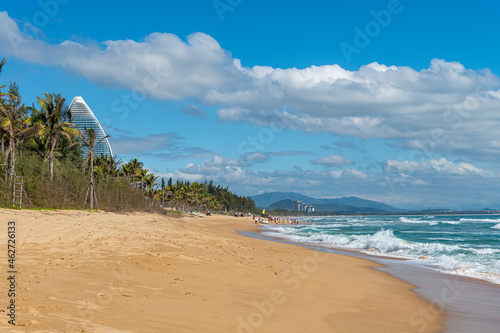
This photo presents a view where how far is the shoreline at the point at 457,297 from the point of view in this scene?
6.91 metres

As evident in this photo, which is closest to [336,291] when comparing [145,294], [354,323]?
[354,323]

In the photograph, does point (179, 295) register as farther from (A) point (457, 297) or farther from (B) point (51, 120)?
(B) point (51, 120)

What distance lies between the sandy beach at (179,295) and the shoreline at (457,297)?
33cm

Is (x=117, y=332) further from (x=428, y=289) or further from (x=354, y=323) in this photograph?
(x=428, y=289)

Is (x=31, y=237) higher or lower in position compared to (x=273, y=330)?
higher

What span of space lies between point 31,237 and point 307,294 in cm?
816

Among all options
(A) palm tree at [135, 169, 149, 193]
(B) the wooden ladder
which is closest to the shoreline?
(B) the wooden ladder

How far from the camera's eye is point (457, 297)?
371 inches

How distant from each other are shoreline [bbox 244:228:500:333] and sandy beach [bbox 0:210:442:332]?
33 centimetres

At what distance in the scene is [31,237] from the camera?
36.2ft

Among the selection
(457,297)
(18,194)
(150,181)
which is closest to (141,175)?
(150,181)

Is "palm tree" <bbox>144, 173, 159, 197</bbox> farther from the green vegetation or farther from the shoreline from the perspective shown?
the shoreline

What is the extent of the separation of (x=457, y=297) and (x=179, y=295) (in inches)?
279

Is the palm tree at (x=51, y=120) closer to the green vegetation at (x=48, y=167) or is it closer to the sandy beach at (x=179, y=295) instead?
the green vegetation at (x=48, y=167)
